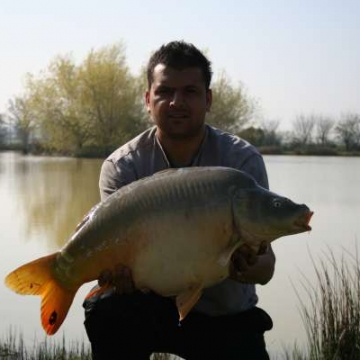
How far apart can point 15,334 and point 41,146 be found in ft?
94.9

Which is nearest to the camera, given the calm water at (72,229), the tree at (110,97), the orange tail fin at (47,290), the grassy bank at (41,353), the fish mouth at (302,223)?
the fish mouth at (302,223)

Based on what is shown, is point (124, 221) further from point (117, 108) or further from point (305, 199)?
point (117, 108)

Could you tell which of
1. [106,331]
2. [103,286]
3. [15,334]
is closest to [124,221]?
[103,286]

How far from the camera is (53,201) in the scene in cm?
1113

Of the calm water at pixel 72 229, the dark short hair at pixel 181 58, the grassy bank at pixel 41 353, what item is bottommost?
the calm water at pixel 72 229

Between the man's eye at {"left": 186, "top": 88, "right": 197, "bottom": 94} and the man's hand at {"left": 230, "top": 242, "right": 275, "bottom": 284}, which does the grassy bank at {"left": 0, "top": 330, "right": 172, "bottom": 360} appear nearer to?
the man's hand at {"left": 230, "top": 242, "right": 275, "bottom": 284}

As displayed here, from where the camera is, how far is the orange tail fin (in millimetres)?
1821

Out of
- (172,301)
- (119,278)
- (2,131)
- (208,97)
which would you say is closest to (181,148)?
(208,97)

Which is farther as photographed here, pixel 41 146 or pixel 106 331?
pixel 41 146

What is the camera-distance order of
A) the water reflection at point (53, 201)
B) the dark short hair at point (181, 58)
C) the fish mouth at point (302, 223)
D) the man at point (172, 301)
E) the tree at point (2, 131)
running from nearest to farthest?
the fish mouth at point (302, 223) < the man at point (172, 301) < the dark short hair at point (181, 58) < the water reflection at point (53, 201) < the tree at point (2, 131)

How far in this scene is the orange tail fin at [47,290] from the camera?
1821 millimetres

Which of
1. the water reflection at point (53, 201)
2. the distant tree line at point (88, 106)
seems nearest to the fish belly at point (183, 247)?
the water reflection at point (53, 201)

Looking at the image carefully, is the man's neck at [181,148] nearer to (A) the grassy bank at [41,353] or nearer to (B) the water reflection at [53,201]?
(A) the grassy bank at [41,353]

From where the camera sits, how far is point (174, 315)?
222 cm
